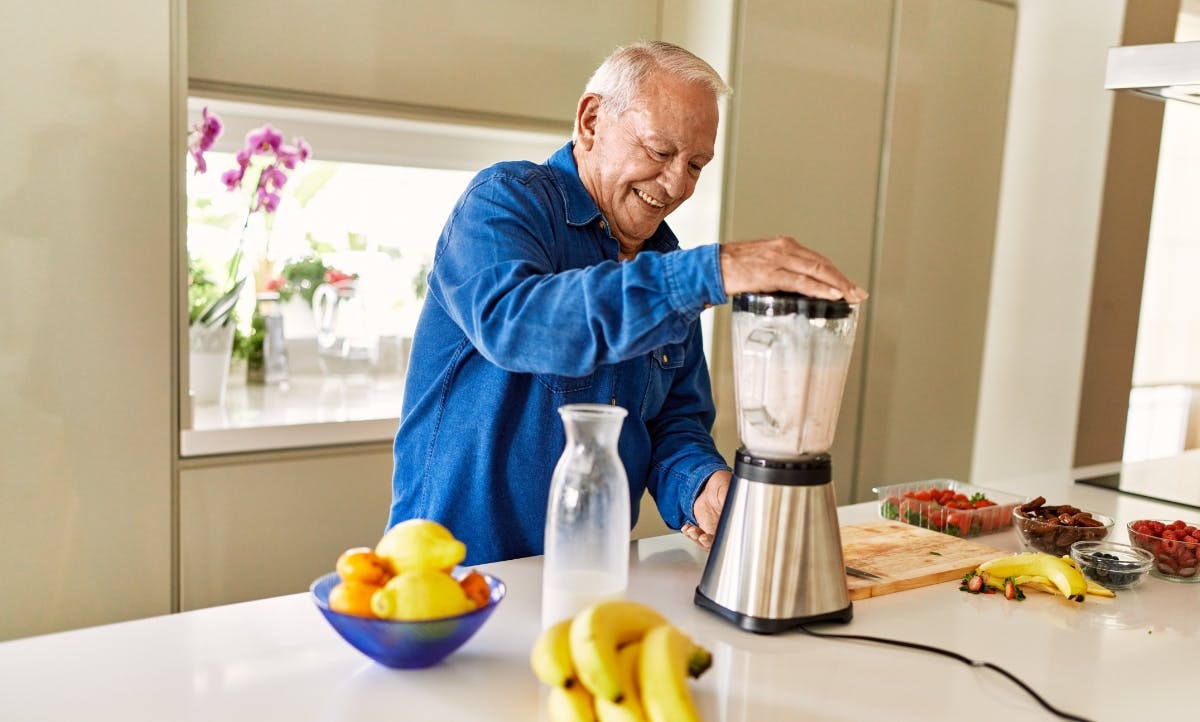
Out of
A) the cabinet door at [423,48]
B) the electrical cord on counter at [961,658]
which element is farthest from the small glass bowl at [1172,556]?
the cabinet door at [423,48]

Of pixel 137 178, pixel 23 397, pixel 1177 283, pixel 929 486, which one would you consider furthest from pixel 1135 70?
pixel 1177 283

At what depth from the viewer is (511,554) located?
4.89 ft

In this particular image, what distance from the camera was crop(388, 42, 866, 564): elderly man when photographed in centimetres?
134

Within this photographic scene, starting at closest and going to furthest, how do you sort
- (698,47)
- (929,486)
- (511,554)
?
(511,554) < (929,486) < (698,47)

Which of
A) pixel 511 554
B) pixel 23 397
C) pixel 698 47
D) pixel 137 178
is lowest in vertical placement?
pixel 511 554

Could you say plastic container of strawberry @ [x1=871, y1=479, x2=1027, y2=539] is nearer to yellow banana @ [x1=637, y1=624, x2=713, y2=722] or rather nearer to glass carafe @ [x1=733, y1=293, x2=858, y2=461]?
glass carafe @ [x1=733, y1=293, x2=858, y2=461]

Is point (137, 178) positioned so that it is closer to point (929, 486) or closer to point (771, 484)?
point (771, 484)

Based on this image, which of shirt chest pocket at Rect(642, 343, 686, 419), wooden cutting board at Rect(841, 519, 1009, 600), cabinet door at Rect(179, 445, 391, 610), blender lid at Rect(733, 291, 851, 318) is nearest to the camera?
blender lid at Rect(733, 291, 851, 318)

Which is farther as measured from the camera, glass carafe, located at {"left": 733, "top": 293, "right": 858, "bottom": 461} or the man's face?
the man's face

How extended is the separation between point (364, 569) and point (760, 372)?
1.51ft

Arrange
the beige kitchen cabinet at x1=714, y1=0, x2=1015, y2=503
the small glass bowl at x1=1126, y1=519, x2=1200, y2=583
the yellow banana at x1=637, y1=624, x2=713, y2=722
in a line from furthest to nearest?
1. the beige kitchen cabinet at x1=714, y1=0, x2=1015, y2=503
2. the small glass bowl at x1=1126, y1=519, x2=1200, y2=583
3. the yellow banana at x1=637, y1=624, x2=713, y2=722

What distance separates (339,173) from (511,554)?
1634 millimetres

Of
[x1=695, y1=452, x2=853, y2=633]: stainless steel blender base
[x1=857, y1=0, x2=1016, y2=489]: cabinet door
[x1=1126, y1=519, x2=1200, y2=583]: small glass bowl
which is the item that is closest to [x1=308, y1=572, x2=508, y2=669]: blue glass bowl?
[x1=695, y1=452, x2=853, y2=633]: stainless steel blender base

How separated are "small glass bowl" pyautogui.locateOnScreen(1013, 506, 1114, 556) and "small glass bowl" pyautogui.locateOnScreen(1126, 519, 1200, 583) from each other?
5 centimetres
